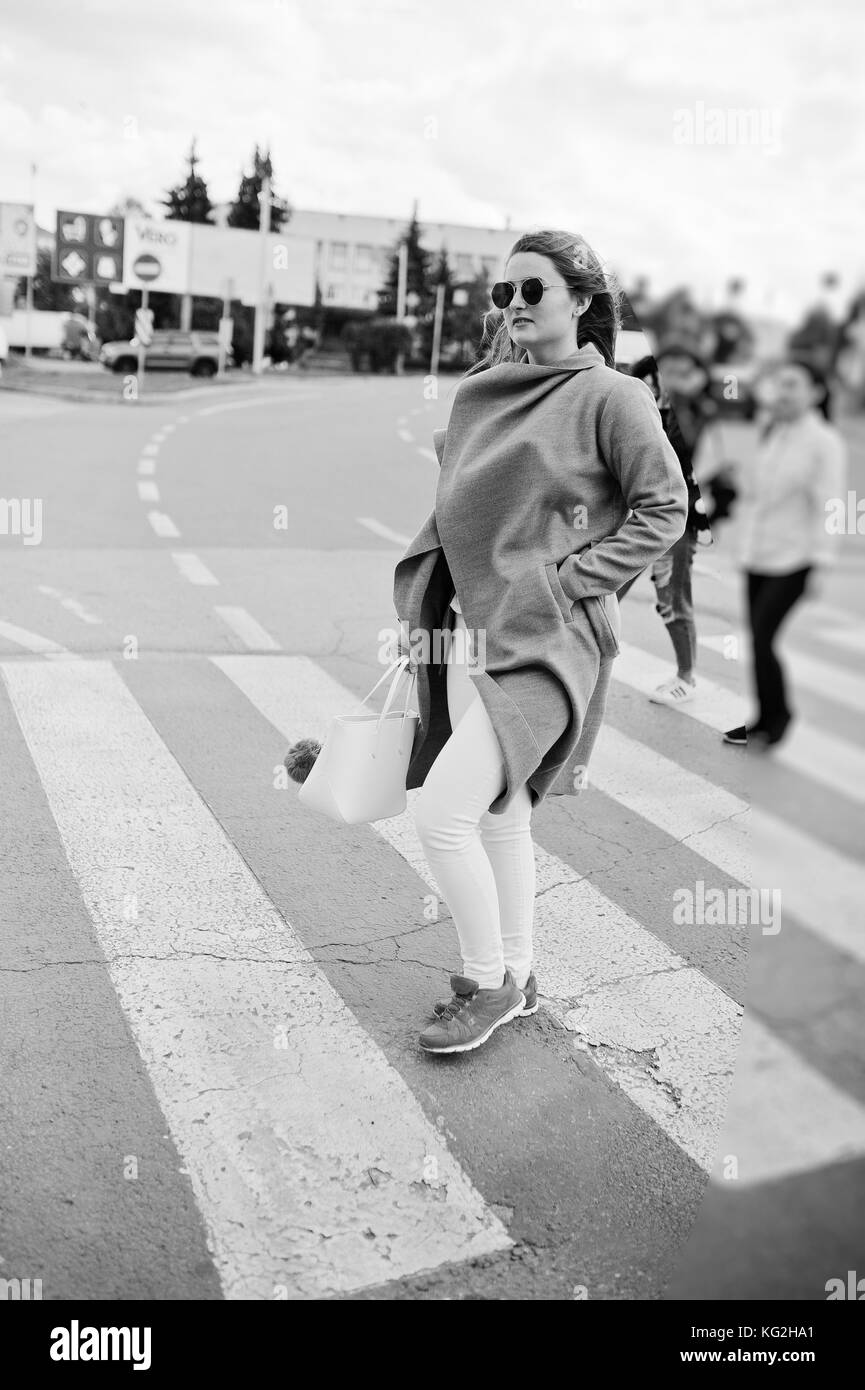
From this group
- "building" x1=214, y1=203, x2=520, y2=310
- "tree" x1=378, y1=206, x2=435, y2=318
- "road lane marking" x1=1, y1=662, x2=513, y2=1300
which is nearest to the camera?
"road lane marking" x1=1, y1=662, x2=513, y2=1300

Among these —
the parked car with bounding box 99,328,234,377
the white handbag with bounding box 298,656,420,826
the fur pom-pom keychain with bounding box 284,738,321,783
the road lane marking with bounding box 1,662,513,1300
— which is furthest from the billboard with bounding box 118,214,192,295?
the white handbag with bounding box 298,656,420,826

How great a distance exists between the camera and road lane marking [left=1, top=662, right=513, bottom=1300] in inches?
99.6

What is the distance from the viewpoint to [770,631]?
0.85 metres

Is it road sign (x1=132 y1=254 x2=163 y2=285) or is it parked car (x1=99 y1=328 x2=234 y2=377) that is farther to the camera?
parked car (x1=99 y1=328 x2=234 y2=377)

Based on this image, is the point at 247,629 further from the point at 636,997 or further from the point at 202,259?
the point at 202,259

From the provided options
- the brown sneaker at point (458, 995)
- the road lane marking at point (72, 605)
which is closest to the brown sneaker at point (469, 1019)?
the brown sneaker at point (458, 995)

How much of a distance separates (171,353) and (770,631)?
41720 millimetres

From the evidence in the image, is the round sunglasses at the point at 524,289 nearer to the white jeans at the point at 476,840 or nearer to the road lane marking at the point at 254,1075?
the white jeans at the point at 476,840

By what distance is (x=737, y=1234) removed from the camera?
43.9 inches

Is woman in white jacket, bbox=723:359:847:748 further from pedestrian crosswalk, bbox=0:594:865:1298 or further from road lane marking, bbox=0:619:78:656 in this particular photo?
road lane marking, bbox=0:619:78:656

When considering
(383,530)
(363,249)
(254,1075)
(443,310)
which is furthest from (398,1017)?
(363,249)
